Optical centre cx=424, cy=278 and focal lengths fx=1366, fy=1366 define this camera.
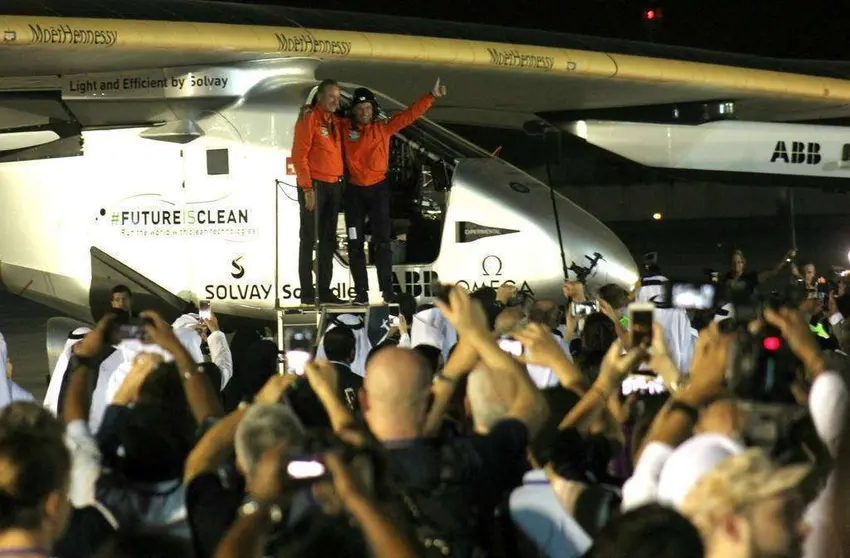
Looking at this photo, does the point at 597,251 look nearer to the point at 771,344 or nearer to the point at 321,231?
the point at 321,231

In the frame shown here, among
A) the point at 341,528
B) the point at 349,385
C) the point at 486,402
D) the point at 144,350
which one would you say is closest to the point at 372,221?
the point at 349,385

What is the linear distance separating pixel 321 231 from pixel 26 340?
8.54 metres

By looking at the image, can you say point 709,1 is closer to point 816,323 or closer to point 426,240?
point 426,240

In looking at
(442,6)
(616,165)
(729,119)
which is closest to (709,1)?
(442,6)

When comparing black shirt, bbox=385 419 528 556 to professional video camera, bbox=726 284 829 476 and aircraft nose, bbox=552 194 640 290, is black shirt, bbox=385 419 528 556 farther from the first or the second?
aircraft nose, bbox=552 194 640 290

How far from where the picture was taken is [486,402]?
4.19 metres

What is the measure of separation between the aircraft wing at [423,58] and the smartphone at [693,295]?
8126 millimetres

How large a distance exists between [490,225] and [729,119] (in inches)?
181

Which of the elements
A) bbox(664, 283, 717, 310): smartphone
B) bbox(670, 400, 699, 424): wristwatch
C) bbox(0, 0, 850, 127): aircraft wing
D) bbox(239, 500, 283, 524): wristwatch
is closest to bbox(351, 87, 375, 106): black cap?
bbox(0, 0, 850, 127): aircraft wing

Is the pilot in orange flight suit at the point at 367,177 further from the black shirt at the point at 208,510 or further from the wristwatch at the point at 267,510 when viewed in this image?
the wristwatch at the point at 267,510

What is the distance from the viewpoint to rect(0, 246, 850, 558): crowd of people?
2949mm

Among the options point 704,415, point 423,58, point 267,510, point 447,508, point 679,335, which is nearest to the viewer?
point 267,510

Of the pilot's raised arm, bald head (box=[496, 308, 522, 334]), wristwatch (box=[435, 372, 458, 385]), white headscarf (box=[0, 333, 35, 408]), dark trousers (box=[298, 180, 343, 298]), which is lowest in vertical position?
white headscarf (box=[0, 333, 35, 408])

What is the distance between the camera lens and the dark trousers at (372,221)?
39.3 ft
